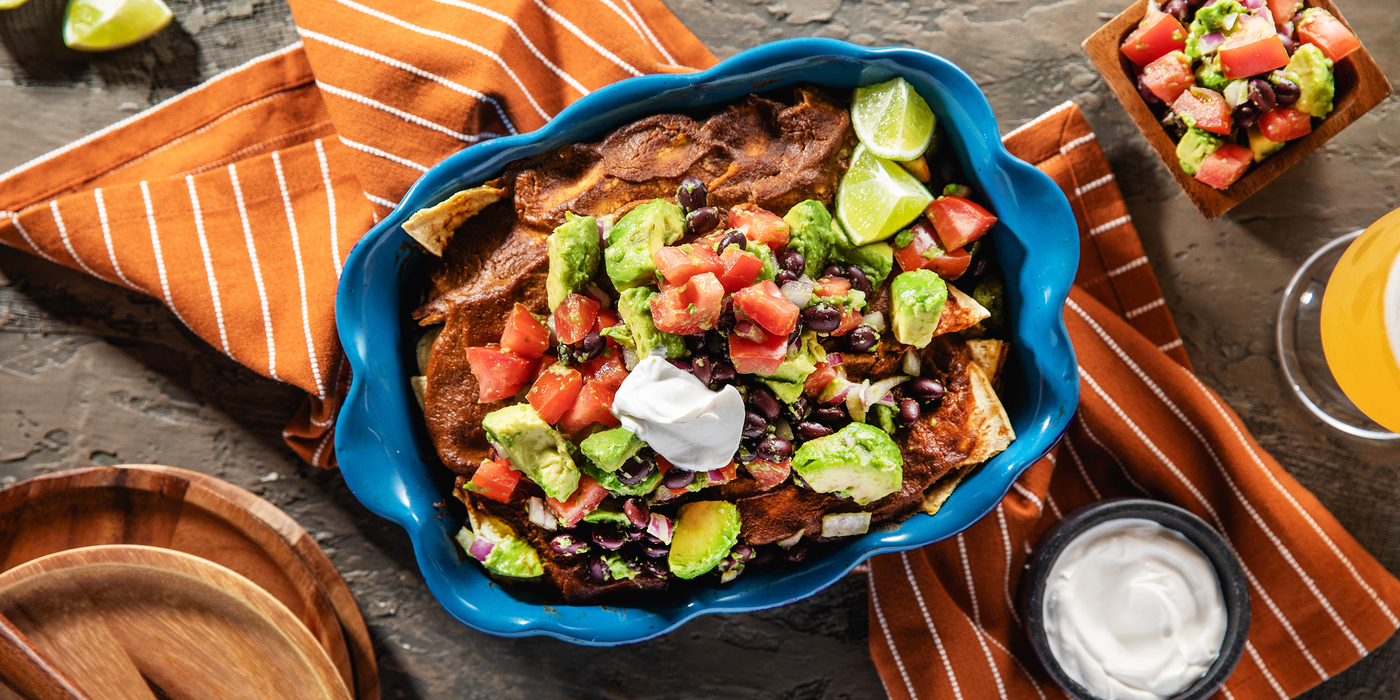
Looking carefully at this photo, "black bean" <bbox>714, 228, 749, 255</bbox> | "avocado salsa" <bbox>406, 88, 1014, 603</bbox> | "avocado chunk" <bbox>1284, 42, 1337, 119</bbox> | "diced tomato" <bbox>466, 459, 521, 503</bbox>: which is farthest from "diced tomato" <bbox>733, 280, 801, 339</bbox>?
"avocado chunk" <bbox>1284, 42, 1337, 119</bbox>

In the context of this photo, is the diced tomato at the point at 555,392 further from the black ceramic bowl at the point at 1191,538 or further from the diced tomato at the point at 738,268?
the black ceramic bowl at the point at 1191,538

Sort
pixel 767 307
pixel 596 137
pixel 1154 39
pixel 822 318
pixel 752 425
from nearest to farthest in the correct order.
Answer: pixel 767 307 → pixel 822 318 → pixel 752 425 → pixel 596 137 → pixel 1154 39

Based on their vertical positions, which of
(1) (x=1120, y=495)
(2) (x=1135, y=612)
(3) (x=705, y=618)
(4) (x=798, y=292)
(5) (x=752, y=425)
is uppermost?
(4) (x=798, y=292)

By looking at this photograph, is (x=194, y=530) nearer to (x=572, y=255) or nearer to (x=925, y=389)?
(x=572, y=255)

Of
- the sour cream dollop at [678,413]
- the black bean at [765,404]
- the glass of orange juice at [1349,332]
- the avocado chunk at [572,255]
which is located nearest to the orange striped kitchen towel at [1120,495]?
Result: the glass of orange juice at [1349,332]

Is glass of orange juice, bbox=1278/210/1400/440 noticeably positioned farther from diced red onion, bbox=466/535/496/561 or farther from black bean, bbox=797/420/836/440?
diced red onion, bbox=466/535/496/561

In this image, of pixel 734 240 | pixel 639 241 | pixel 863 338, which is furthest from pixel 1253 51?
pixel 639 241

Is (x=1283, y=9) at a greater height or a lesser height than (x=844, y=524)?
greater

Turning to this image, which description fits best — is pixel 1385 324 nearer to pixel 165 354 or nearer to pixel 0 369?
pixel 165 354
